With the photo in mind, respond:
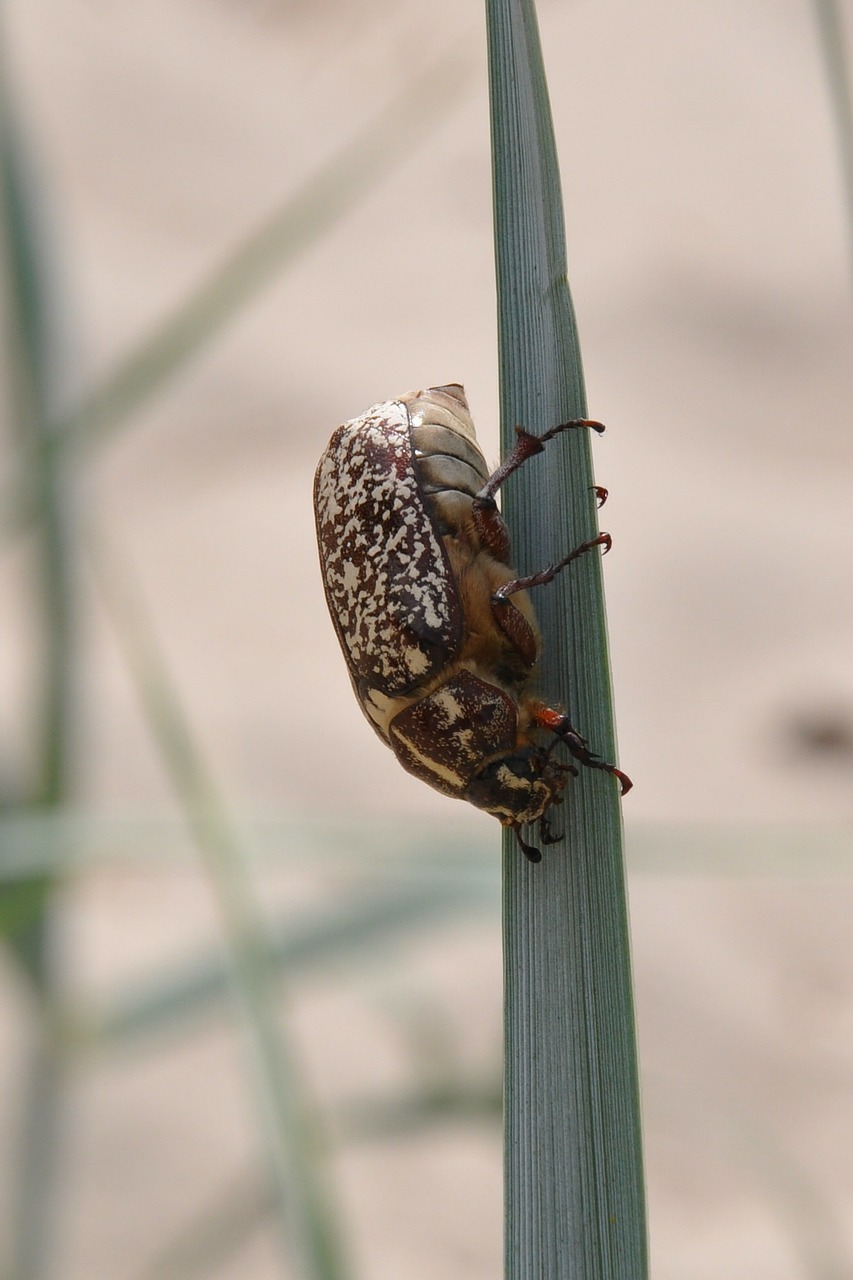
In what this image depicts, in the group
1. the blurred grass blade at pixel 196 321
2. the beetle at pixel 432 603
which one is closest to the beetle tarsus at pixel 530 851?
the beetle at pixel 432 603

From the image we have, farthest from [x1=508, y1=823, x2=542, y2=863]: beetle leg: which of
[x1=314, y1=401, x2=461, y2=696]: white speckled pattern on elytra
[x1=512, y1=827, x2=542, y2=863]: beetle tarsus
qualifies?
[x1=314, y1=401, x2=461, y2=696]: white speckled pattern on elytra

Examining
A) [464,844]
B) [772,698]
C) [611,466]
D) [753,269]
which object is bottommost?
[464,844]

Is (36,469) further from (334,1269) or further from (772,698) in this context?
(772,698)

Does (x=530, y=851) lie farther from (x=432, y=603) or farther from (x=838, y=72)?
(x=838, y=72)

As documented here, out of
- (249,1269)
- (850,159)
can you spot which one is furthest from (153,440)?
(850,159)

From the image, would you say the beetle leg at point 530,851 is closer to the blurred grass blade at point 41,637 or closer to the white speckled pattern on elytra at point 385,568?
the white speckled pattern on elytra at point 385,568

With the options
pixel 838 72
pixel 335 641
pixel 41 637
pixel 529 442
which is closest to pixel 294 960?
pixel 41 637

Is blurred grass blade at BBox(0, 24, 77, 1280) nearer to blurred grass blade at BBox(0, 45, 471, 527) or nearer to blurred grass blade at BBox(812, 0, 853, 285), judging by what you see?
blurred grass blade at BBox(0, 45, 471, 527)
